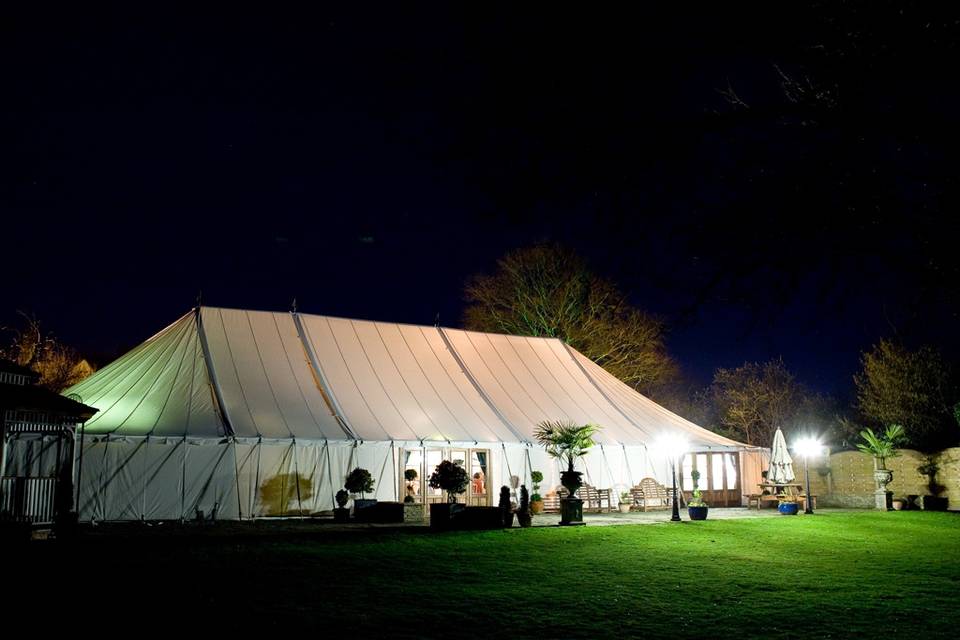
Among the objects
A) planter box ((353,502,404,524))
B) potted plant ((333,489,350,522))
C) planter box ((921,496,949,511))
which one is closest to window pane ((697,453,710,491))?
planter box ((921,496,949,511))

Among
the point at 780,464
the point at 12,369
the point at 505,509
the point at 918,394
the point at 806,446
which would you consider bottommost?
the point at 505,509

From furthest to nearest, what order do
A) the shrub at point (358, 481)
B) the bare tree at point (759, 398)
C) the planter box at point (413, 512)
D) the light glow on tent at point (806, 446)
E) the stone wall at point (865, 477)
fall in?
1. the bare tree at point (759, 398)
2. the stone wall at point (865, 477)
3. the light glow on tent at point (806, 446)
4. the shrub at point (358, 481)
5. the planter box at point (413, 512)

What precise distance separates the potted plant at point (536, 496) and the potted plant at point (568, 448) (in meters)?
0.54

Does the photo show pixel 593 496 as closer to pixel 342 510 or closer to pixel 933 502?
pixel 342 510

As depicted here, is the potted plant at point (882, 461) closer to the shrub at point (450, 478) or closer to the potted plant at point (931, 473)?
the potted plant at point (931, 473)

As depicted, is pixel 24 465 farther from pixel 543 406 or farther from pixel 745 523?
pixel 745 523

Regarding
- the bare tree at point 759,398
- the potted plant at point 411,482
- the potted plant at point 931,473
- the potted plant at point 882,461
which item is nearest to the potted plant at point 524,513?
the potted plant at point 411,482

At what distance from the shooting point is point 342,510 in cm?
1419

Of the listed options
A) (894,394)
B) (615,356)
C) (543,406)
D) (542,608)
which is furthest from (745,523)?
(894,394)

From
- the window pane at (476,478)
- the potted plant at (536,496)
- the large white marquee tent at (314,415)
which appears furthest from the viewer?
the window pane at (476,478)

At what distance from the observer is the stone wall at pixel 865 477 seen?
18.5m

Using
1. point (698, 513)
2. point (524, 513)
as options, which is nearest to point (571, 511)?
point (524, 513)

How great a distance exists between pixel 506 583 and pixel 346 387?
31.7 ft

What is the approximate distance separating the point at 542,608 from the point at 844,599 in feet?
8.50
